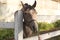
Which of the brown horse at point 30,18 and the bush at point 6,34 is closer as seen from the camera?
the brown horse at point 30,18

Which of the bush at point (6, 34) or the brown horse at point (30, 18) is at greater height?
the brown horse at point (30, 18)

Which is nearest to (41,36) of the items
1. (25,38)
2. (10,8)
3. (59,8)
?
(25,38)

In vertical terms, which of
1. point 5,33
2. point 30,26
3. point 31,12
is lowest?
point 5,33

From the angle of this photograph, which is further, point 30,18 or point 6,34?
point 6,34

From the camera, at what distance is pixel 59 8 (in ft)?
20.7

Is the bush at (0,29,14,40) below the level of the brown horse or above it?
below

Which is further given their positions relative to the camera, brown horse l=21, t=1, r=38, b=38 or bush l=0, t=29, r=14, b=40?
bush l=0, t=29, r=14, b=40

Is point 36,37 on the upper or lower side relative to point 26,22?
lower

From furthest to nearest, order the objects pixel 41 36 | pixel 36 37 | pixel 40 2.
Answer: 1. pixel 40 2
2. pixel 41 36
3. pixel 36 37

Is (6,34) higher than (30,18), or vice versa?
(30,18)

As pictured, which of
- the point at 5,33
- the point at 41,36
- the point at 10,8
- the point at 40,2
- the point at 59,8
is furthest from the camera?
the point at 59,8

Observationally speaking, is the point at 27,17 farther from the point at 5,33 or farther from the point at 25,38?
the point at 5,33

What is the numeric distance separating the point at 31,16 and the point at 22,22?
0.47ft

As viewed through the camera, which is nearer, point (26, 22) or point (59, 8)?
point (26, 22)
